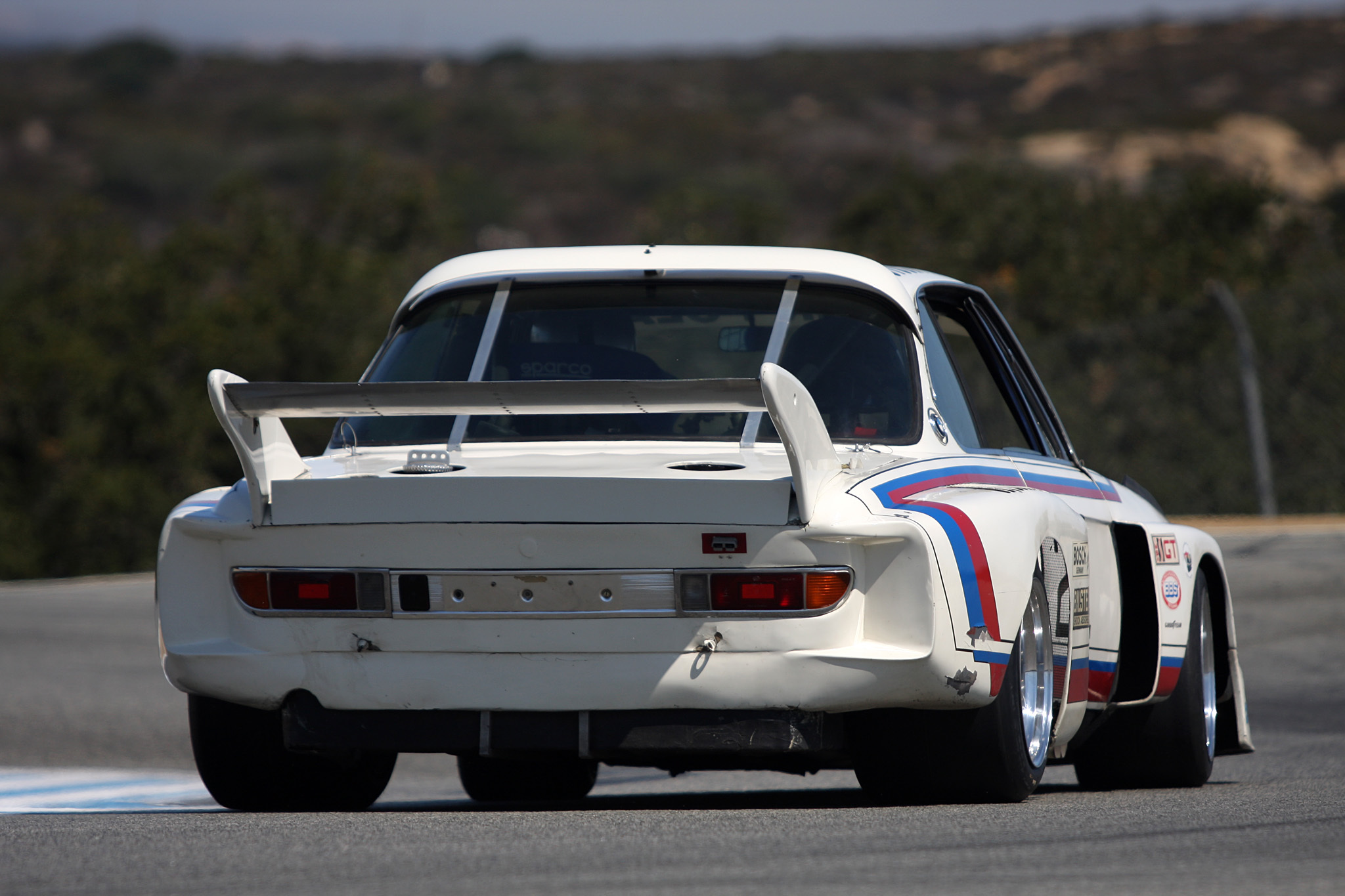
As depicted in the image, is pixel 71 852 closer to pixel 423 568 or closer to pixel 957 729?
pixel 423 568

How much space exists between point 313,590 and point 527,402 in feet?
2.49

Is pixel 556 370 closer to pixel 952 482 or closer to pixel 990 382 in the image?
pixel 952 482

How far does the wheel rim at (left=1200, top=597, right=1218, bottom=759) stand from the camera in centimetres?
650

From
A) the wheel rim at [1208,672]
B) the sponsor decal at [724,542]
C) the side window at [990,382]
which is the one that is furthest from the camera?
the wheel rim at [1208,672]

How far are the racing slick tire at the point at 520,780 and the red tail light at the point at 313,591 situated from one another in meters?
2.14

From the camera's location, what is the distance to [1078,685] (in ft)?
18.4

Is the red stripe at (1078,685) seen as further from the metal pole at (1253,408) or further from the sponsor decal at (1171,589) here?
the metal pole at (1253,408)

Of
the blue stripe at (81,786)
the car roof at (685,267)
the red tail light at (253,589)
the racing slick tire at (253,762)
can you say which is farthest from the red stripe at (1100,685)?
the blue stripe at (81,786)

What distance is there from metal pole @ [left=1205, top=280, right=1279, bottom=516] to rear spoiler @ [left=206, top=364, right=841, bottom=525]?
9.11 m

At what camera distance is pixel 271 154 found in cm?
7775

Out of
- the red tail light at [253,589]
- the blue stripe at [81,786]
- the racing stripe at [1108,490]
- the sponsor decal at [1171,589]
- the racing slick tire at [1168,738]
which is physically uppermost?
the red tail light at [253,589]

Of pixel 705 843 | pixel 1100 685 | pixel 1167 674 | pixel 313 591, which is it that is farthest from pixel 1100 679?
pixel 313 591

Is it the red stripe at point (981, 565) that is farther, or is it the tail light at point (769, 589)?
the red stripe at point (981, 565)

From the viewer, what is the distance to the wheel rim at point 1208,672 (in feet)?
21.3
